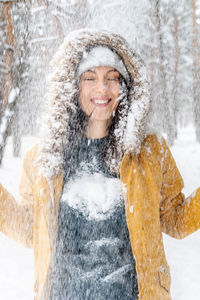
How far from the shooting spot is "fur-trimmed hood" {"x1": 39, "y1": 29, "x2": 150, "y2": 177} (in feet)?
6.01

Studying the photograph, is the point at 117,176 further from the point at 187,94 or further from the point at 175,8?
the point at 187,94

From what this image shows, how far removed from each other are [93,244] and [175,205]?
555mm

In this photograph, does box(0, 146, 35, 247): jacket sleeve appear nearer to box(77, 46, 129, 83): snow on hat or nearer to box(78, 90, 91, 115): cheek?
box(78, 90, 91, 115): cheek

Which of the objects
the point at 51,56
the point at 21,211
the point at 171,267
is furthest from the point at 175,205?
A: the point at 51,56

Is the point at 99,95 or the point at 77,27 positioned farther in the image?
the point at 77,27

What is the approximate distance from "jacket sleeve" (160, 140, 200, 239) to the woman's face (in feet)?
1.39

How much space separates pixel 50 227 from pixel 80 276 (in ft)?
1.05

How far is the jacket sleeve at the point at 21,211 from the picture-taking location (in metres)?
1.70

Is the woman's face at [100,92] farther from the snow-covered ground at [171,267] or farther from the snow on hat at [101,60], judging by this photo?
the snow-covered ground at [171,267]

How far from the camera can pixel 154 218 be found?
1.63m

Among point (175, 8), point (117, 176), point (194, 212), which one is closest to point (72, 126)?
point (117, 176)

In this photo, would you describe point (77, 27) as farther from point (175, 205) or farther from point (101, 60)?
point (175, 205)

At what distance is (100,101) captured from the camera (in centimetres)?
177

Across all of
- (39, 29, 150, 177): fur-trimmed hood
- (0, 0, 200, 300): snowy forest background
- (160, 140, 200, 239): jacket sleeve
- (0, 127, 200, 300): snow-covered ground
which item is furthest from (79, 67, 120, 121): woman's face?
(0, 127, 200, 300): snow-covered ground
